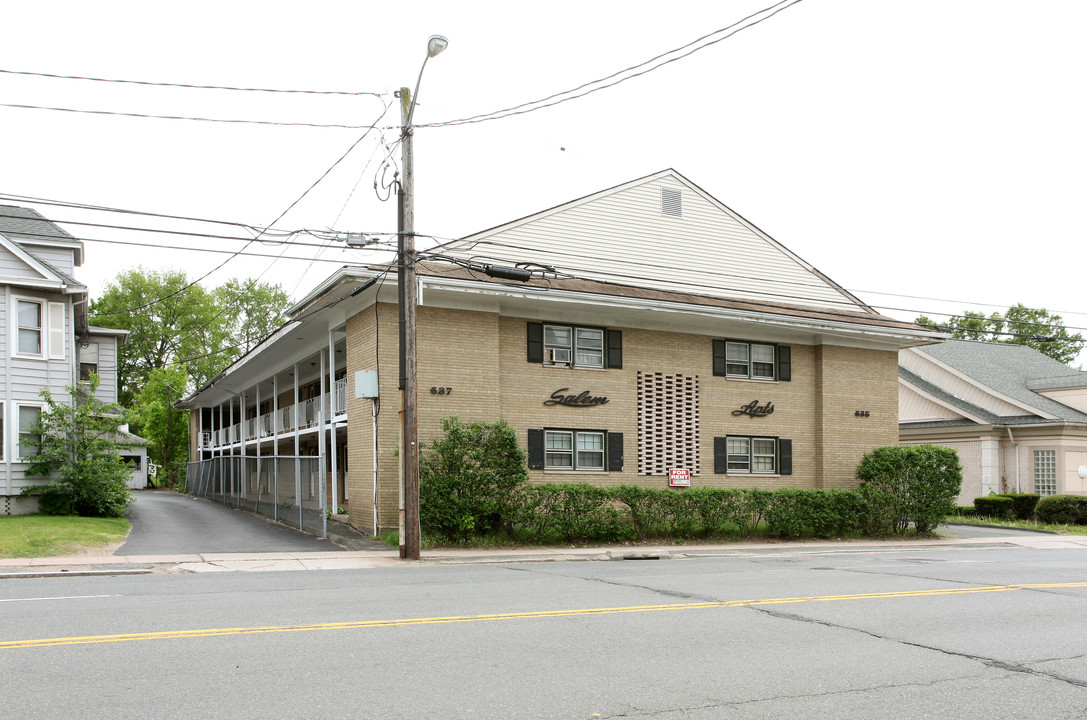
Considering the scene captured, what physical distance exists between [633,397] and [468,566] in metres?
9.14

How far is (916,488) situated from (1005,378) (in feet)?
53.5

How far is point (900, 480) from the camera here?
969 inches

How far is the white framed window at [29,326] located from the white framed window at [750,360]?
66.5 ft

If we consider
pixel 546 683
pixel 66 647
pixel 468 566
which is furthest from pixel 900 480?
pixel 66 647

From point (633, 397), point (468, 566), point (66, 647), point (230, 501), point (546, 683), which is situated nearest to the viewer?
point (546, 683)

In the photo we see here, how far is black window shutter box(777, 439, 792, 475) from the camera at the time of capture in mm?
26047

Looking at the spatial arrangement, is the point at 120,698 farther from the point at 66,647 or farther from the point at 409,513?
the point at 409,513

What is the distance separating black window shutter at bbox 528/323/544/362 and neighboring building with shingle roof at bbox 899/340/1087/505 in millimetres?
20250

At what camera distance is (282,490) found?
26.3 metres

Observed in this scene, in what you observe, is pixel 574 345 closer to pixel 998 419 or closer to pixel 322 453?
pixel 322 453

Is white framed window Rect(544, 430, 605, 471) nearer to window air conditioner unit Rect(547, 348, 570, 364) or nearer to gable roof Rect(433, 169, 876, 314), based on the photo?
window air conditioner unit Rect(547, 348, 570, 364)

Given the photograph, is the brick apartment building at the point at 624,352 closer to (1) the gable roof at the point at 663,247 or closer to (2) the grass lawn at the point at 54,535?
(1) the gable roof at the point at 663,247

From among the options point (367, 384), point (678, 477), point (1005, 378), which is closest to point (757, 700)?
point (367, 384)

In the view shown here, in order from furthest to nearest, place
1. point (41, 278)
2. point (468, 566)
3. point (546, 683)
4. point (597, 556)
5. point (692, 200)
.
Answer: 1. point (692, 200)
2. point (41, 278)
3. point (597, 556)
4. point (468, 566)
5. point (546, 683)
